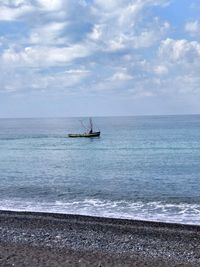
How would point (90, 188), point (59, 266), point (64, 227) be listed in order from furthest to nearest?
point (90, 188) < point (64, 227) < point (59, 266)

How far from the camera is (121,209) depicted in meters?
32.9

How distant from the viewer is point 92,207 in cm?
3378

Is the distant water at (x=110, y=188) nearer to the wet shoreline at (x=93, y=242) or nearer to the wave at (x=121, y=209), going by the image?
the wave at (x=121, y=209)

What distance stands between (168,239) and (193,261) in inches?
173

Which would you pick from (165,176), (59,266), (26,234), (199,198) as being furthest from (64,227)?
(165,176)

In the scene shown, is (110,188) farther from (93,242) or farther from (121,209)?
(93,242)

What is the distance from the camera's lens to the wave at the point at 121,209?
29688 millimetres

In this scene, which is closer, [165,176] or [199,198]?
[199,198]

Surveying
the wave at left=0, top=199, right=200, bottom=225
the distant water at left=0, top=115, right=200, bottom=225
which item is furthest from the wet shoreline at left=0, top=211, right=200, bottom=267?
the distant water at left=0, top=115, right=200, bottom=225

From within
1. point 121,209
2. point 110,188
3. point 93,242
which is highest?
point 93,242

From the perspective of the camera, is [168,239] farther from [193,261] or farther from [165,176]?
[165,176]

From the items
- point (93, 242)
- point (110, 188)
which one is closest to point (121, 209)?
point (110, 188)

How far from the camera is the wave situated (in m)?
29.7

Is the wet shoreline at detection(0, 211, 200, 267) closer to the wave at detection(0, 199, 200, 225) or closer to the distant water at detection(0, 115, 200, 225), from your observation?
the wave at detection(0, 199, 200, 225)
